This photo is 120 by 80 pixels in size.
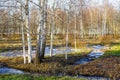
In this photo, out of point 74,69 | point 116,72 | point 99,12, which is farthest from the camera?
point 99,12

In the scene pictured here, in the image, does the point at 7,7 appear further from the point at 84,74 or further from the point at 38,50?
the point at 84,74

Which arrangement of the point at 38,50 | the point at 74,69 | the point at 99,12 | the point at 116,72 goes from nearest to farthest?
the point at 116,72, the point at 74,69, the point at 38,50, the point at 99,12

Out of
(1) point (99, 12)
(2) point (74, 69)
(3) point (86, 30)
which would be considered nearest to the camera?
(2) point (74, 69)

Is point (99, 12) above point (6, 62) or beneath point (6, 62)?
above

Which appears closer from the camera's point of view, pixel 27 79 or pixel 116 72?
pixel 27 79

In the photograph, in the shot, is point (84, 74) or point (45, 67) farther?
point (45, 67)

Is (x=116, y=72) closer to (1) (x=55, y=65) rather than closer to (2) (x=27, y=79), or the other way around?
(1) (x=55, y=65)

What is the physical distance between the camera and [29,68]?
2248 centimetres

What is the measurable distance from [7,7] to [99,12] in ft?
215

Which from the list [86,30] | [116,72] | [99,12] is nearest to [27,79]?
[116,72]

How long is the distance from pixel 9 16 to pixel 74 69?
673cm

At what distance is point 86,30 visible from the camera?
3676 inches

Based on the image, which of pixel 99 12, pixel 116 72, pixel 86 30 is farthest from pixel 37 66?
pixel 86 30

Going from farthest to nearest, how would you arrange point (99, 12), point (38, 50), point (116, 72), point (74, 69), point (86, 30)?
point (86, 30), point (99, 12), point (38, 50), point (74, 69), point (116, 72)
